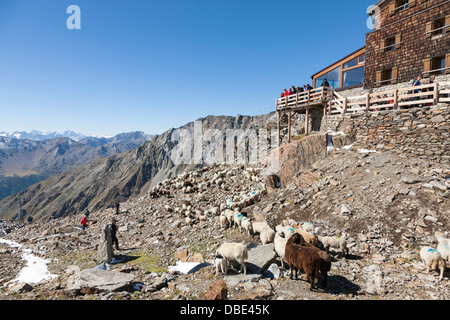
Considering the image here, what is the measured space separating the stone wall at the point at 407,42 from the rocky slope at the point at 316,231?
12.8 meters

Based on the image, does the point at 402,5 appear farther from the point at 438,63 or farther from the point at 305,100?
the point at 305,100

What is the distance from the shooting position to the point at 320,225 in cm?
1154

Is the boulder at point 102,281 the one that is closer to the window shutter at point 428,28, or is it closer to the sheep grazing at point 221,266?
the sheep grazing at point 221,266

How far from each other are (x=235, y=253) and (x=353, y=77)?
28.5m

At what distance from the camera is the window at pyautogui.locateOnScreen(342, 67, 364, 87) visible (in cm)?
2681

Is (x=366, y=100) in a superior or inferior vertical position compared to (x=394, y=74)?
inferior

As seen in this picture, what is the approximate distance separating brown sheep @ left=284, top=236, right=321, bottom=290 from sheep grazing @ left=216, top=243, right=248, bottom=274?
156 centimetres

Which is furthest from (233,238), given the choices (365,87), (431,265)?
(365,87)

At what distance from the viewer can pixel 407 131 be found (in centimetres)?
1462

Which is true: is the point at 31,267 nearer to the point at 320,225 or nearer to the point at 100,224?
the point at 100,224

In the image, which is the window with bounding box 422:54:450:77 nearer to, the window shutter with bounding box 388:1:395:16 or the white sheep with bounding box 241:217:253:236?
the window shutter with bounding box 388:1:395:16

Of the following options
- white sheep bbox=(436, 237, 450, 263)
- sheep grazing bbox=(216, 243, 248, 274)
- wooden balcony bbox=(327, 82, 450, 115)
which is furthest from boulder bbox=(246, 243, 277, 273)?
wooden balcony bbox=(327, 82, 450, 115)

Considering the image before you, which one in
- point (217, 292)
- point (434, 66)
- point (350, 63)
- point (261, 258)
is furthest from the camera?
point (350, 63)

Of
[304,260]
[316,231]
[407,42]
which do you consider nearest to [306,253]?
[304,260]
